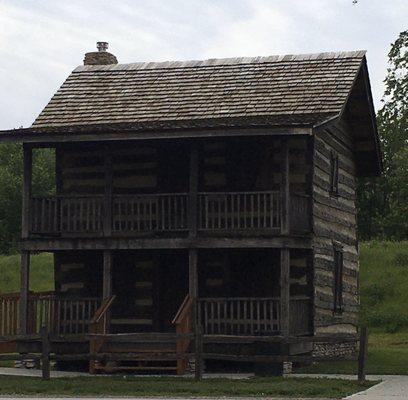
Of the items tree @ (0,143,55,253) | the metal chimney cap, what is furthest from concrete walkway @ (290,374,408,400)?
tree @ (0,143,55,253)

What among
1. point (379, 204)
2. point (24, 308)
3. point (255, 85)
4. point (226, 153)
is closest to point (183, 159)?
point (226, 153)

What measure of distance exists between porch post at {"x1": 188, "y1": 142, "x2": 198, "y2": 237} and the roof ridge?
19.6 feet

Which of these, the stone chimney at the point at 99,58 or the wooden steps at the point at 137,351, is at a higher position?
the stone chimney at the point at 99,58

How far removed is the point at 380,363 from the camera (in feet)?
94.5

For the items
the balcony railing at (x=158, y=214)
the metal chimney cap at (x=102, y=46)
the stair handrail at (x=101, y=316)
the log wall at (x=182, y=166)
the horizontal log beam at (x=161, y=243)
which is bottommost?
the stair handrail at (x=101, y=316)

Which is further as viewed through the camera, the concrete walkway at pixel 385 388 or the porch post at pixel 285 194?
the porch post at pixel 285 194

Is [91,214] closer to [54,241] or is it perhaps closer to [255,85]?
[54,241]

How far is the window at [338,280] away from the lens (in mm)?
31266

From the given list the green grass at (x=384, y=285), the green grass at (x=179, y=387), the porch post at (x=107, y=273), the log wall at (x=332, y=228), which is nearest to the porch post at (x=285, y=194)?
the log wall at (x=332, y=228)

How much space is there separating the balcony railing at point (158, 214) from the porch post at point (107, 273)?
506 millimetres

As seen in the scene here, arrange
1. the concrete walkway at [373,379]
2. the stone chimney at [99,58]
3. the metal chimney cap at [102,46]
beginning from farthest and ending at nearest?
the metal chimney cap at [102,46] < the stone chimney at [99,58] < the concrete walkway at [373,379]

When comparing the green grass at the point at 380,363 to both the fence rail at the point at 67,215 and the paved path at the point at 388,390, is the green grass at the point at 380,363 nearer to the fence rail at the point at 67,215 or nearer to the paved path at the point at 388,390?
the paved path at the point at 388,390

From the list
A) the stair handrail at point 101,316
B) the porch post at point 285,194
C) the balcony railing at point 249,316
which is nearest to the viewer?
the porch post at point 285,194

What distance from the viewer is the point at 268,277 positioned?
28.2 metres
